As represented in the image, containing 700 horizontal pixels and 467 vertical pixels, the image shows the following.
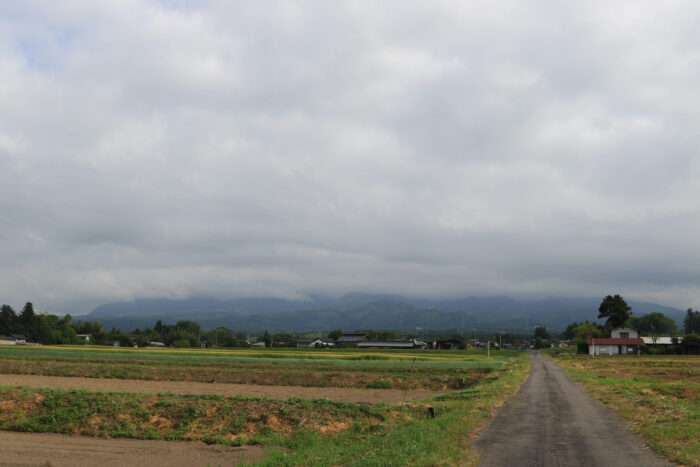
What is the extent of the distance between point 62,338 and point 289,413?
164090mm

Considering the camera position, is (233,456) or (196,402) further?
(196,402)

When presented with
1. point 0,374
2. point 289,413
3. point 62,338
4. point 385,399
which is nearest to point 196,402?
point 289,413

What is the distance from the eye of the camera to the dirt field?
645 inches

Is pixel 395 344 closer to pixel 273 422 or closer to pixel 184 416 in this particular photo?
pixel 184 416

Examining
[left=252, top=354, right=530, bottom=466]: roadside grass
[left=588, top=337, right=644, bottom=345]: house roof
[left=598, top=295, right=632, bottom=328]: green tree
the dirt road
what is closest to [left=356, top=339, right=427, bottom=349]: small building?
[left=598, top=295, right=632, bottom=328]: green tree

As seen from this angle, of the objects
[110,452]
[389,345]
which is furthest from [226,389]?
[389,345]

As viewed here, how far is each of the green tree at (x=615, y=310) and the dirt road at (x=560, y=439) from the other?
132329 millimetres

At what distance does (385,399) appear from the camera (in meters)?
33.2

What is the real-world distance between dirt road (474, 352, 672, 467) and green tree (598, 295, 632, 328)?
13233cm

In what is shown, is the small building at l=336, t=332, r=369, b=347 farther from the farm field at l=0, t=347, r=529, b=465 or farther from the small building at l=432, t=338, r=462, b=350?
the farm field at l=0, t=347, r=529, b=465

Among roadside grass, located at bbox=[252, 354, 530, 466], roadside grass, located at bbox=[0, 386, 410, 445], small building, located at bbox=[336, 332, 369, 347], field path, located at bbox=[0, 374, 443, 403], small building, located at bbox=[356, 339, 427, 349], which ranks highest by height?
roadside grass, located at bbox=[252, 354, 530, 466]

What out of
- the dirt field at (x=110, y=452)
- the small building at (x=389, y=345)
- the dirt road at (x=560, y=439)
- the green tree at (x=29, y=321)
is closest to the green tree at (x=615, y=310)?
the small building at (x=389, y=345)

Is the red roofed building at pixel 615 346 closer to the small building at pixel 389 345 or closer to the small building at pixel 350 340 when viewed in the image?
the small building at pixel 389 345

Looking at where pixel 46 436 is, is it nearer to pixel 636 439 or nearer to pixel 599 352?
pixel 636 439
